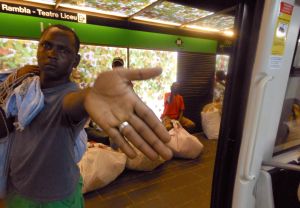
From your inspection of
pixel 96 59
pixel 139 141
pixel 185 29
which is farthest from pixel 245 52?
pixel 185 29

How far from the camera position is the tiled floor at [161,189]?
2.48 m

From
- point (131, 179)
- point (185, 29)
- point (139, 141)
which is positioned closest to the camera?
point (139, 141)

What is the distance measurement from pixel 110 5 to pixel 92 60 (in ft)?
3.21

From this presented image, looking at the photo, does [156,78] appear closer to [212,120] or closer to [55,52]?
[212,120]

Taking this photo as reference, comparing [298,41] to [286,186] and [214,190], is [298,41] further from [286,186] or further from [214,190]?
[214,190]

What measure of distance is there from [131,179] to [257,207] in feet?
6.40

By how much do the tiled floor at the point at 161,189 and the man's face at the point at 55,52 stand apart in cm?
192

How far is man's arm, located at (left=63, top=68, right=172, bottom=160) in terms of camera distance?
2.15ft

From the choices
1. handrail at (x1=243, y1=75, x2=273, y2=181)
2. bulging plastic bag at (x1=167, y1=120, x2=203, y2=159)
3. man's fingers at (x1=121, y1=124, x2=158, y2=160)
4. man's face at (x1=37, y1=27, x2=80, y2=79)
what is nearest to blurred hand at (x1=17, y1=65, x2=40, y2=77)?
man's face at (x1=37, y1=27, x2=80, y2=79)

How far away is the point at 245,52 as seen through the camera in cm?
121

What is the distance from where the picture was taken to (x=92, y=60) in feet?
12.2

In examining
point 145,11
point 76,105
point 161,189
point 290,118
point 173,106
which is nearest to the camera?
point 76,105

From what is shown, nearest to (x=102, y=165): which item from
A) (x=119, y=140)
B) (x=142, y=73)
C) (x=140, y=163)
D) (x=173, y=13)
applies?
(x=140, y=163)

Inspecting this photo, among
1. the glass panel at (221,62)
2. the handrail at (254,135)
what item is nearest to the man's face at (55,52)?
the handrail at (254,135)
